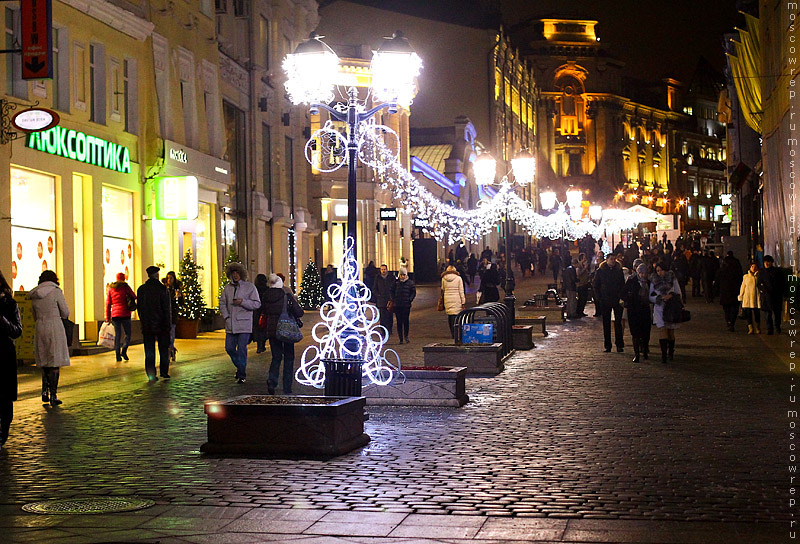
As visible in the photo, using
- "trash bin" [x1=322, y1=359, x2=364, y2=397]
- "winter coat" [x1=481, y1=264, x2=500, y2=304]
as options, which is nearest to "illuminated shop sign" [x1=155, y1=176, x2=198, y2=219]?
"winter coat" [x1=481, y1=264, x2=500, y2=304]

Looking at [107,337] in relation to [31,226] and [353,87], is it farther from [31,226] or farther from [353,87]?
[353,87]

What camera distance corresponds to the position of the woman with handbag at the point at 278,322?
15305mm

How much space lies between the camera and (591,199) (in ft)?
424

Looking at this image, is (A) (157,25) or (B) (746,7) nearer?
(A) (157,25)

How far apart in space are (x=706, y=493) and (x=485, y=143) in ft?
235

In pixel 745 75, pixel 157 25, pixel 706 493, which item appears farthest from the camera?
pixel 745 75

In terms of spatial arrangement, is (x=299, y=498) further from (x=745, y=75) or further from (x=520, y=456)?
(x=745, y=75)

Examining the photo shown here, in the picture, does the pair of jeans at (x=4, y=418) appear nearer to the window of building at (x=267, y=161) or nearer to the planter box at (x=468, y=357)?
the planter box at (x=468, y=357)

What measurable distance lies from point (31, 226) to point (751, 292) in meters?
15.3

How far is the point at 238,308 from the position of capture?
665 inches

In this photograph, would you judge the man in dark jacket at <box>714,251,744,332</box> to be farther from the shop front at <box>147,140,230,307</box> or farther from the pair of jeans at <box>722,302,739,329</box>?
the shop front at <box>147,140,230,307</box>

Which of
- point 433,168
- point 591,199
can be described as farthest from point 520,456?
point 591,199

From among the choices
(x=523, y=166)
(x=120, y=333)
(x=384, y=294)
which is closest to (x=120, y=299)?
(x=120, y=333)

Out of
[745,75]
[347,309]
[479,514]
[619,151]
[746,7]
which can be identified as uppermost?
[619,151]
